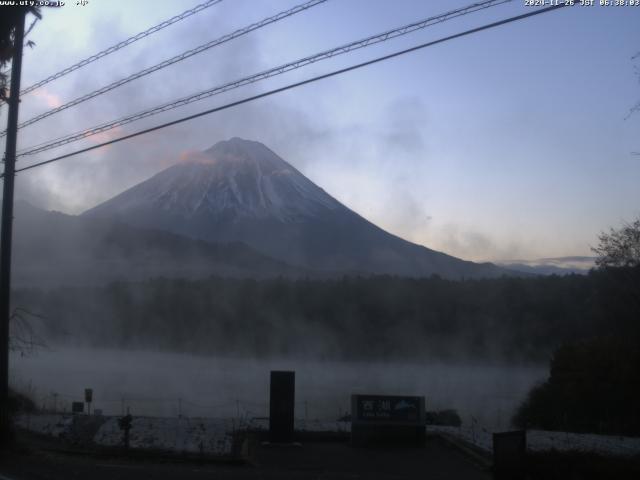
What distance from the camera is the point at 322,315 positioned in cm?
6588

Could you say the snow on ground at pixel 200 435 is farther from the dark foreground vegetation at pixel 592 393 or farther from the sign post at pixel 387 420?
the dark foreground vegetation at pixel 592 393

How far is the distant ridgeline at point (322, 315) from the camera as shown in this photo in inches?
2274

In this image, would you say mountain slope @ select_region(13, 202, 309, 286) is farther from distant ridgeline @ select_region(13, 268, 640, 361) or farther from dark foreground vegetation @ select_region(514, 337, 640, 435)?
dark foreground vegetation @ select_region(514, 337, 640, 435)

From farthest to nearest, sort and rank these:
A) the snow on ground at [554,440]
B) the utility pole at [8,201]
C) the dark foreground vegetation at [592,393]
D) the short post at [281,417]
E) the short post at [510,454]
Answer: the dark foreground vegetation at [592,393] < the short post at [281,417] < the snow on ground at [554,440] < the utility pole at [8,201] < the short post at [510,454]

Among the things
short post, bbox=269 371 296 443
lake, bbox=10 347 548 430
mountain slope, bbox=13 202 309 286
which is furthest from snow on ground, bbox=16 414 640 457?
mountain slope, bbox=13 202 309 286

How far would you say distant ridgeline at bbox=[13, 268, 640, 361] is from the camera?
57750 mm

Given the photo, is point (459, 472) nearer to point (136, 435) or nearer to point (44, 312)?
point (136, 435)

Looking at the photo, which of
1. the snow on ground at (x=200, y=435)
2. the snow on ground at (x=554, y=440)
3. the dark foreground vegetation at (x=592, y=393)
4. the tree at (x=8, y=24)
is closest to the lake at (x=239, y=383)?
the dark foreground vegetation at (x=592, y=393)

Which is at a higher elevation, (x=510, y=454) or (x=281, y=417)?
(x=510, y=454)

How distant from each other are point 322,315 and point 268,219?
4754 cm

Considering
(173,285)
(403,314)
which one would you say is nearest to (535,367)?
(403,314)

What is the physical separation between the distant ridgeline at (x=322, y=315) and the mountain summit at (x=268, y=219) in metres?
30.2

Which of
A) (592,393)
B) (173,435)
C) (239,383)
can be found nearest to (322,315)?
(239,383)

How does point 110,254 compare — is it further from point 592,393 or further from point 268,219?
point 592,393
